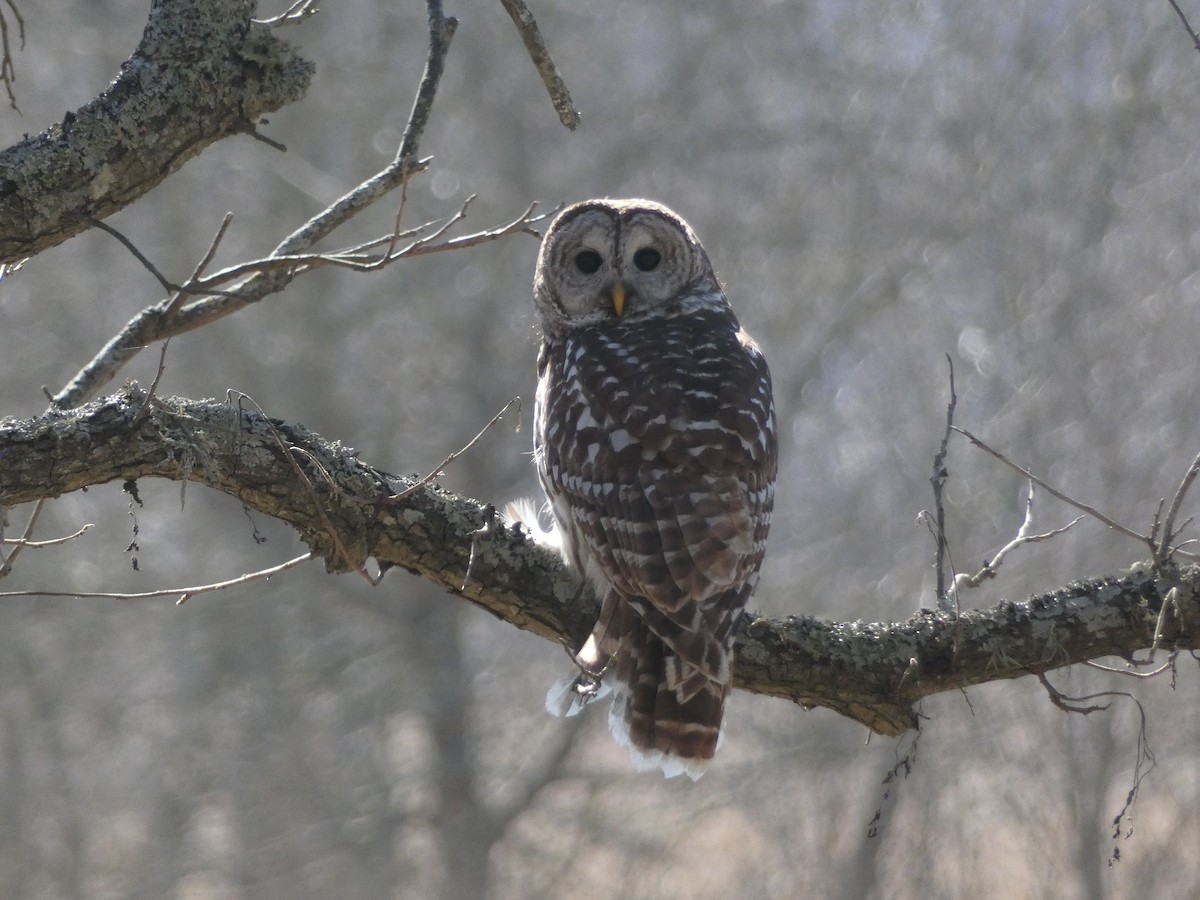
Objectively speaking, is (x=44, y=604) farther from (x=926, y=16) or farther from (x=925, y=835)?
(x=926, y=16)

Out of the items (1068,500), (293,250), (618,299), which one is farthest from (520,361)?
(1068,500)

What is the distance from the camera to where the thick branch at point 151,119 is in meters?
2.66

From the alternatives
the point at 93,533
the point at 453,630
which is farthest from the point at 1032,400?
the point at 93,533

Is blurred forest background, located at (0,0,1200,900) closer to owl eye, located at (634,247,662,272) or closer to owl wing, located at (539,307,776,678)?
owl eye, located at (634,247,662,272)

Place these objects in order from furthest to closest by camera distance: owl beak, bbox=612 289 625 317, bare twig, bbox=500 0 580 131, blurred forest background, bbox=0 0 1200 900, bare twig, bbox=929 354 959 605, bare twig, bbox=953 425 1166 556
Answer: blurred forest background, bbox=0 0 1200 900 < owl beak, bbox=612 289 625 317 < bare twig, bbox=929 354 959 605 < bare twig, bbox=500 0 580 131 < bare twig, bbox=953 425 1166 556

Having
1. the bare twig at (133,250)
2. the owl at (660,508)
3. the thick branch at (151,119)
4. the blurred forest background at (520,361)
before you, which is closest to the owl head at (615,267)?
the owl at (660,508)

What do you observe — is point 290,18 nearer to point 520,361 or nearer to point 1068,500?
point 1068,500

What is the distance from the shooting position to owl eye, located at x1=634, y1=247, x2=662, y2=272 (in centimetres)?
502

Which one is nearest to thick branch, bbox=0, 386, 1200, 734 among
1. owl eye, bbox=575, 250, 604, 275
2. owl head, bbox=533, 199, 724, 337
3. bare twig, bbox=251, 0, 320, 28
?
bare twig, bbox=251, 0, 320, 28

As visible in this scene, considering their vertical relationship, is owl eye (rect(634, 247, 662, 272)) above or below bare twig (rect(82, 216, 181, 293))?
above

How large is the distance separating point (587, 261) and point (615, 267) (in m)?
0.14

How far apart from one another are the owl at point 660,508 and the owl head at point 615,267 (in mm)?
349

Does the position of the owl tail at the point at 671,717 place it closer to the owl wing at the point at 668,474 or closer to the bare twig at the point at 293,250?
the owl wing at the point at 668,474

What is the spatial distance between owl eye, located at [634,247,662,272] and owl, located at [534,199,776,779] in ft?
1.48
